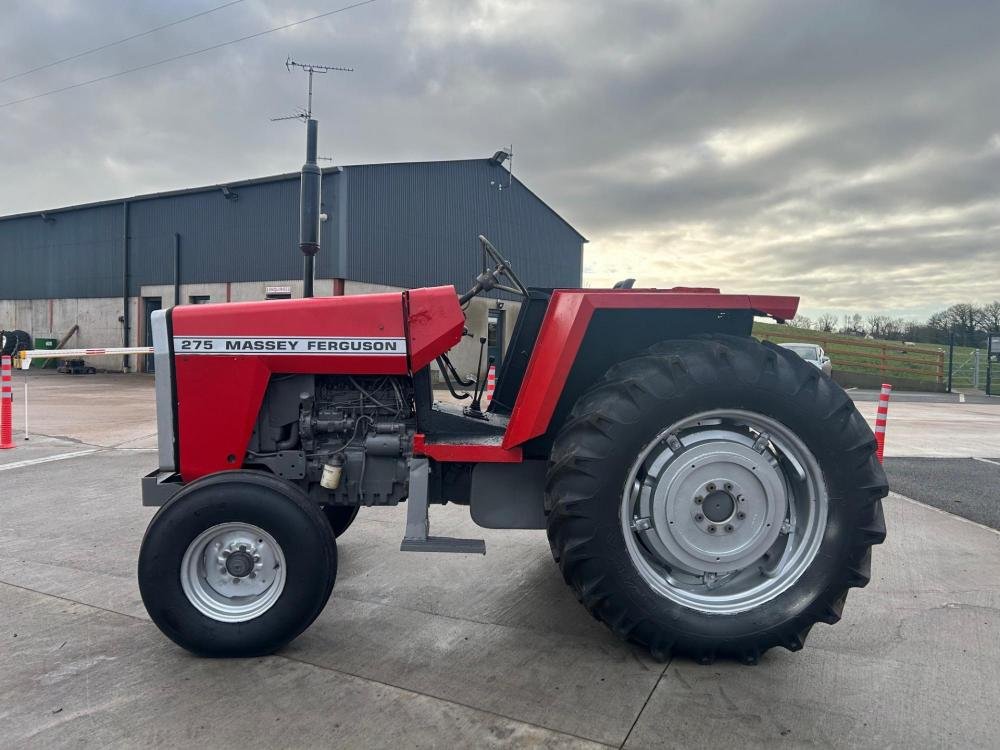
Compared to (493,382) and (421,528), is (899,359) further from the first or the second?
(421,528)

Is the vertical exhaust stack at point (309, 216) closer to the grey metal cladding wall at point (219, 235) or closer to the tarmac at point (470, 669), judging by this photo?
the tarmac at point (470, 669)

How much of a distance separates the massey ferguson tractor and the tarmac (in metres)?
0.22

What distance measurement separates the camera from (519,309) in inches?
142

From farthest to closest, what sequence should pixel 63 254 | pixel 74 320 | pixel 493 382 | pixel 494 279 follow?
pixel 63 254 → pixel 74 320 → pixel 493 382 → pixel 494 279

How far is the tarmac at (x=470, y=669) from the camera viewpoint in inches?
87.6

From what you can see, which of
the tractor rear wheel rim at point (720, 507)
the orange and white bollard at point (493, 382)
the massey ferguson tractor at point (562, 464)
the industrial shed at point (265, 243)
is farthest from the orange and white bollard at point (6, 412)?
the industrial shed at point (265, 243)

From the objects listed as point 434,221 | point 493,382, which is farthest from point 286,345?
point 434,221

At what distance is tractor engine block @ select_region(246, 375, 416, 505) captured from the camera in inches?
119

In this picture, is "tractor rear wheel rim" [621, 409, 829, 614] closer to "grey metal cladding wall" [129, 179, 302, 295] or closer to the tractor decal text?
the tractor decal text

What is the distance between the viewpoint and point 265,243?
65.5ft

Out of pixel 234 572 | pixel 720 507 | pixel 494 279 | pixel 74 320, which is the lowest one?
pixel 234 572

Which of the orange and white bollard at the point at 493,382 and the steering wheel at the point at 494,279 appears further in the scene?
the orange and white bollard at the point at 493,382

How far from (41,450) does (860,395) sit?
20.6 meters

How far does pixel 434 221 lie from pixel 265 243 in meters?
5.26
